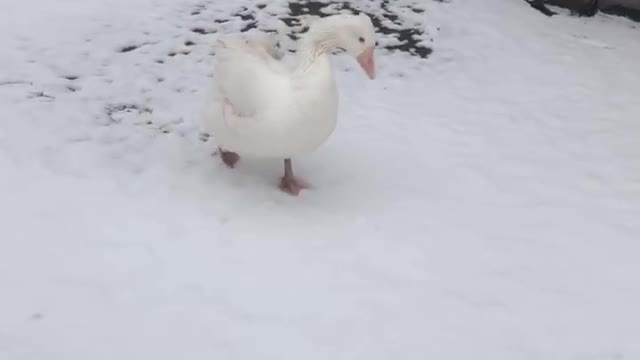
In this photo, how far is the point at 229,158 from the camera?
3.96m

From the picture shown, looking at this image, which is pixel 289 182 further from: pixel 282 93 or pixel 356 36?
pixel 356 36

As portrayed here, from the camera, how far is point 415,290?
330 centimetres

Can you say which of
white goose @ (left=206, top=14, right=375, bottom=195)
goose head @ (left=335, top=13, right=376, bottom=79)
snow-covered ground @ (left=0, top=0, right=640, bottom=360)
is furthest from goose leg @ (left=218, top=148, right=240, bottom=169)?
goose head @ (left=335, top=13, right=376, bottom=79)

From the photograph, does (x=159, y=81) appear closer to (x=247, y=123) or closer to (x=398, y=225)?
(x=247, y=123)

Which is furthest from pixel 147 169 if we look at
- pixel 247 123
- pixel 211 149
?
Result: pixel 247 123

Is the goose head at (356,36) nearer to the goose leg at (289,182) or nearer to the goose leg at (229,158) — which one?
the goose leg at (289,182)

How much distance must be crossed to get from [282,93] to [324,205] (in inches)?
22.7

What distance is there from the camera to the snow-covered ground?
3.04 metres

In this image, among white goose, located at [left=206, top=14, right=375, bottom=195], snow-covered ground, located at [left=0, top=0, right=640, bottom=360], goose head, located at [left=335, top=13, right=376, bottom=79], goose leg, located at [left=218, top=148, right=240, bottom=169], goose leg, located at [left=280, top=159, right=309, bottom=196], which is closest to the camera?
snow-covered ground, located at [left=0, top=0, right=640, bottom=360]

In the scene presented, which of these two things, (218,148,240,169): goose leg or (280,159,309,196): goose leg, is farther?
(218,148,240,169): goose leg

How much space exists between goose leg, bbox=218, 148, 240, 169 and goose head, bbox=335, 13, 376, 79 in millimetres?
716

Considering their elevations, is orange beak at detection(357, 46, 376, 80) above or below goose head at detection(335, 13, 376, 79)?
below

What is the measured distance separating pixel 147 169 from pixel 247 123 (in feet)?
2.08

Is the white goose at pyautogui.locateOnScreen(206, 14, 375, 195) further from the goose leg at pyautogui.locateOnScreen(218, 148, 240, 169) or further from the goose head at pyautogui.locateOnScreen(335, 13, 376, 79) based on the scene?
the goose leg at pyautogui.locateOnScreen(218, 148, 240, 169)
